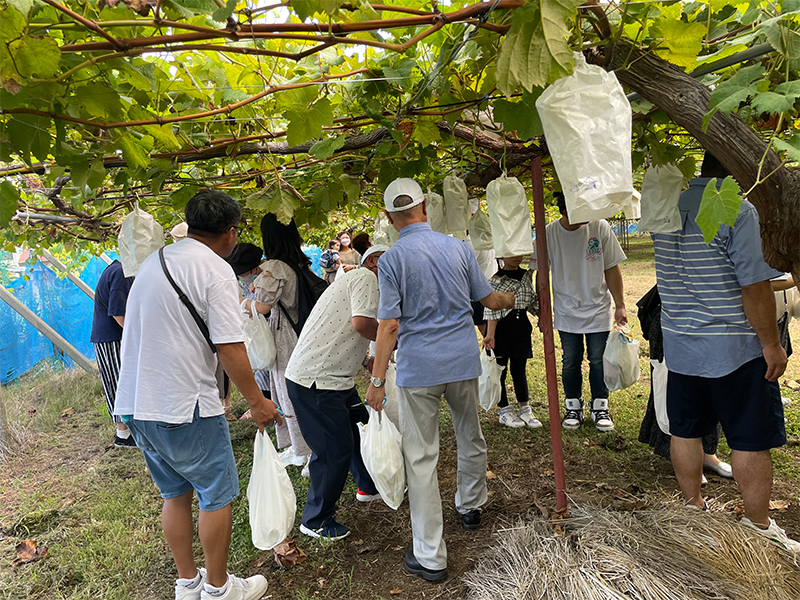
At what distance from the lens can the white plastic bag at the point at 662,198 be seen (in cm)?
219

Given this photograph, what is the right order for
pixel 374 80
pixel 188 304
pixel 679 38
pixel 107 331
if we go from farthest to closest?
pixel 107 331, pixel 188 304, pixel 374 80, pixel 679 38

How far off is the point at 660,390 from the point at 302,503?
2.35 metres

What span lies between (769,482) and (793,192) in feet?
5.46

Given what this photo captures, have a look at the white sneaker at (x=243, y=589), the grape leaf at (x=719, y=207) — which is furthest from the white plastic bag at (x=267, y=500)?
the grape leaf at (x=719, y=207)

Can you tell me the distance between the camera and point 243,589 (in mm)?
2473

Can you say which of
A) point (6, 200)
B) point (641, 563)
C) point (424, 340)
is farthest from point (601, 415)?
point (6, 200)

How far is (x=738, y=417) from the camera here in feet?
7.38

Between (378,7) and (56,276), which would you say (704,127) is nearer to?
(378,7)

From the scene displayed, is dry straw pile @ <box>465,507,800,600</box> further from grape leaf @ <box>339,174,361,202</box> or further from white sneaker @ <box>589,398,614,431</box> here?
grape leaf @ <box>339,174,361,202</box>

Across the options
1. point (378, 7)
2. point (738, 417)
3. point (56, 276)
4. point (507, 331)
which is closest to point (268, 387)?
point (507, 331)

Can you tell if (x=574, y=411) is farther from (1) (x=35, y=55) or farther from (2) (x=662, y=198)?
(1) (x=35, y=55)

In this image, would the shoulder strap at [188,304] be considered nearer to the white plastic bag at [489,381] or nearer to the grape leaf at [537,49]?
the grape leaf at [537,49]

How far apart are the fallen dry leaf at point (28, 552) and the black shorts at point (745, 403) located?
3777 mm

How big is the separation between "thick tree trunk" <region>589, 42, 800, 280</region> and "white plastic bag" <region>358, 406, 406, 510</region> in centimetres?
191
